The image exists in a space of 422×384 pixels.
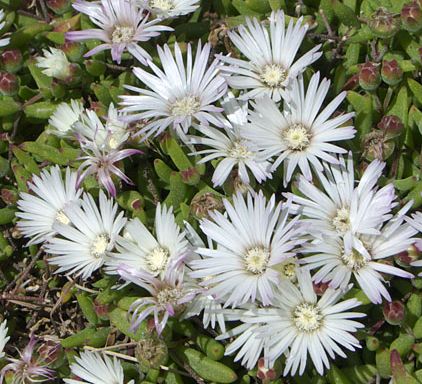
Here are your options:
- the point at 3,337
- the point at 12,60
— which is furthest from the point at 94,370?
the point at 12,60

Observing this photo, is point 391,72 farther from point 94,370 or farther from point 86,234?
point 94,370

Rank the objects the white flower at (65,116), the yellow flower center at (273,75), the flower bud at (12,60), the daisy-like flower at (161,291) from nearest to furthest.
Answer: the daisy-like flower at (161,291), the yellow flower center at (273,75), the white flower at (65,116), the flower bud at (12,60)

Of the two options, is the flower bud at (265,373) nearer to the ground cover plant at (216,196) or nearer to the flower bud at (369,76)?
the ground cover plant at (216,196)

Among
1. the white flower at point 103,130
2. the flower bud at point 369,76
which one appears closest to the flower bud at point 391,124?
the flower bud at point 369,76

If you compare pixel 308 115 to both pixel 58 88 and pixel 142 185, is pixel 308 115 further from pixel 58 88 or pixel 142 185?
pixel 58 88

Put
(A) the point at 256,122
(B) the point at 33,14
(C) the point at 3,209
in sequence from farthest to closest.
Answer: (B) the point at 33,14 → (C) the point at 3,209 → (A) the point at 256,122

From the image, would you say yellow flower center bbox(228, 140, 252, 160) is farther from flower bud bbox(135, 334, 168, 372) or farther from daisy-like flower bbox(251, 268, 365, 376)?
flower bud bbox(135, 334, 168, 372)

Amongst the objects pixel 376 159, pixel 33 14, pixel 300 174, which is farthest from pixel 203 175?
pixel 33 14
